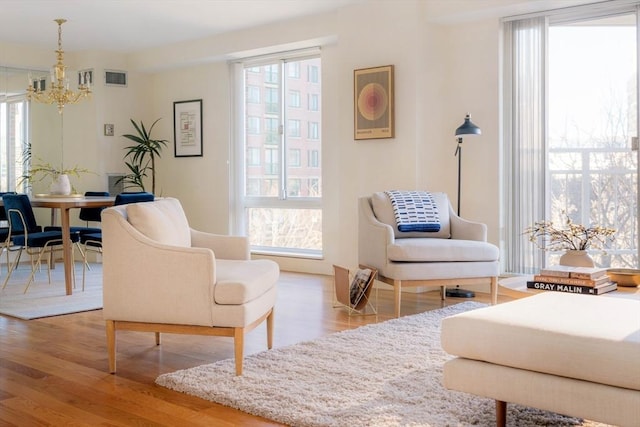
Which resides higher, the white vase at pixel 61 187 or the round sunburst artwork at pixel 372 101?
the round sunburst artwork at pixel 372 101

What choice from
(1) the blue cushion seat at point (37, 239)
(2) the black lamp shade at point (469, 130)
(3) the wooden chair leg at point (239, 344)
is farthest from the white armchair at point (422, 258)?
(1) the blue cushion seat at point (37, 239)

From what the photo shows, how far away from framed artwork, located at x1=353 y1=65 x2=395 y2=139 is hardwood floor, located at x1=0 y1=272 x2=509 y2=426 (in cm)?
158

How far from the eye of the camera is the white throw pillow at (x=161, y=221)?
11.3 feet

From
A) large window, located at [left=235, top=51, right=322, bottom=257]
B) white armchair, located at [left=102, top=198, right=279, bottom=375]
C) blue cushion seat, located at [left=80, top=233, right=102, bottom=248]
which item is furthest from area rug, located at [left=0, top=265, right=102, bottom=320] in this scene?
large window, located at [left=235, top=51, right=322, bottom=257]

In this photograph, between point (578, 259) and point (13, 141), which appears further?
point (13, 141)

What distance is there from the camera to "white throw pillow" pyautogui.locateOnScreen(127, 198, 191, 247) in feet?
11.3

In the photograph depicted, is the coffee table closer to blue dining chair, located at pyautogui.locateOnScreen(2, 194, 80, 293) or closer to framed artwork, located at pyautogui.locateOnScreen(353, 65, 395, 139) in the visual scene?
framed artwork, located at pyautogui.locateOnScreen(353, 65, 395, 139)

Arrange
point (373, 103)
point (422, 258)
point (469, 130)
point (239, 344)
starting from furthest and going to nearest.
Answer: point (373, 103) → point (469, 130) → point (422, 258) → point (239, 344)

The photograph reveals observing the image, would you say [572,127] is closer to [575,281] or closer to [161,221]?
[575,281]

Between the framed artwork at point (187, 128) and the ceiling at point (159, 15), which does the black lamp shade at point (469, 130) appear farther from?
the framed artwork at point (187, 128)

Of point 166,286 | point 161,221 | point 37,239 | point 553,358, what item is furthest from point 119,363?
point 37,239

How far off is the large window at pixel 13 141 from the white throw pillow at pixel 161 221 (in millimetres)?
5212

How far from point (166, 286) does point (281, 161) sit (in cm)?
448

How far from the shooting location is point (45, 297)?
5.69m
